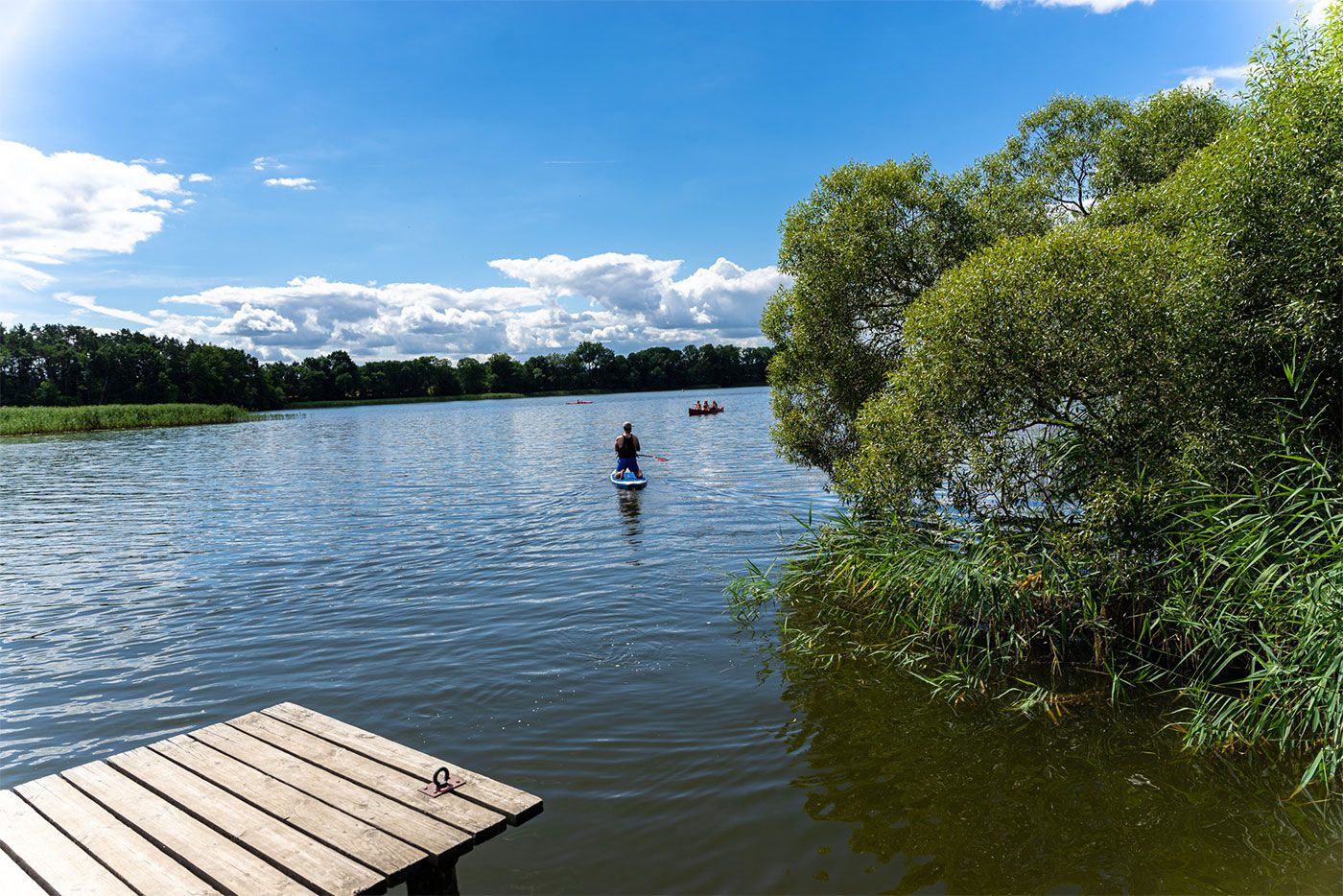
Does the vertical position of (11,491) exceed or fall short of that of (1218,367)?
it falls short

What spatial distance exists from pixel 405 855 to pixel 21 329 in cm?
15798

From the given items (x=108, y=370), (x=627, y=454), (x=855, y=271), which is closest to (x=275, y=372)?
(x=108, y=370)

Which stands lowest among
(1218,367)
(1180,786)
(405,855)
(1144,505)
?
(1180,786)

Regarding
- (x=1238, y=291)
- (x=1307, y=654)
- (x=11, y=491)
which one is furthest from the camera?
(x=11, y=491)

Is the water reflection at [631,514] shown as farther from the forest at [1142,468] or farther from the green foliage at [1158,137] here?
the green foliage at [1158,137]

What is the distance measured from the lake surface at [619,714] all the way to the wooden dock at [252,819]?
136 centimetres

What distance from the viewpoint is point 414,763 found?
18.0 ft

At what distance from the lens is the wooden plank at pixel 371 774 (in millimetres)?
4746

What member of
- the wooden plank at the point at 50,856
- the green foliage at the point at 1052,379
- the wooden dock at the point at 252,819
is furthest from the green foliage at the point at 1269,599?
the wooden plank at the point at 50,856

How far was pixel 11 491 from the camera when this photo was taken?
29.5 m

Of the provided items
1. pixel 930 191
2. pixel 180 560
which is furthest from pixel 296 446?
pixel 930 191

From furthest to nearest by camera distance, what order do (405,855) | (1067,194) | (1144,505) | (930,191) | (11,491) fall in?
(11,491) < (1067,194) < (930,191) < (1144,505) < (405,855)

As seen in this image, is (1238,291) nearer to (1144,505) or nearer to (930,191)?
(1144,505)

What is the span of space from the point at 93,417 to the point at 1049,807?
85096 millimetres
